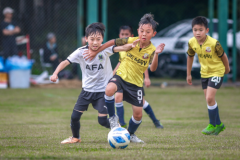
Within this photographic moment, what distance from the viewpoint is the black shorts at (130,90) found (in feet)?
14.9

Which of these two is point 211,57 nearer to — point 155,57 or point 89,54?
point 155,57

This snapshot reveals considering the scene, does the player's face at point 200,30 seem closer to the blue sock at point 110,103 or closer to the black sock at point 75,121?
the blue sock at point 110,103

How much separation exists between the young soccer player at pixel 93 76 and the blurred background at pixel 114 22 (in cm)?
742

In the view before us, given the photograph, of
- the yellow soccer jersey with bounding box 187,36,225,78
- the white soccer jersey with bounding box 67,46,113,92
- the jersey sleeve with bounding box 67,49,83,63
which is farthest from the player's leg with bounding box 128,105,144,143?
the yellow soccer jersey with bounding box 187,36,225,78

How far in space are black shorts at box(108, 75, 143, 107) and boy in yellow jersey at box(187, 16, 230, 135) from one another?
128 cm

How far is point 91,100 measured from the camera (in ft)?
14.9

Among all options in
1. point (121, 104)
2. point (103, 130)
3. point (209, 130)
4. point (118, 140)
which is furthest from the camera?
point (103, 130)

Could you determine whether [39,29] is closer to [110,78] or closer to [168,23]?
[168,23]

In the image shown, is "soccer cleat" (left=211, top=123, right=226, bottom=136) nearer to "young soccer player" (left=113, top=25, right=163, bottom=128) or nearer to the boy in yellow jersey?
the boy in yellow jersey

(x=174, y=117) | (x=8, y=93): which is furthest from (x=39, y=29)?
(x=174, y=117)

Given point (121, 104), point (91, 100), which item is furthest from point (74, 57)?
point (121, 104)

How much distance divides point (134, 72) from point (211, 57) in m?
1.38

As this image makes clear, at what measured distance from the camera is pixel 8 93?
33.1 feet

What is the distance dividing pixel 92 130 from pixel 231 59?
889 centimetres
